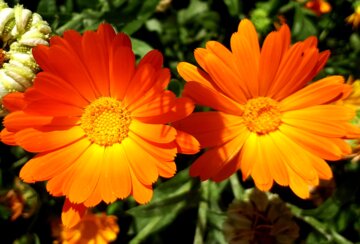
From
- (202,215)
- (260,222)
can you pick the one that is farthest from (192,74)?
(202,215)

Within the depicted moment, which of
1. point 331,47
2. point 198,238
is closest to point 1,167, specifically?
point 198,238

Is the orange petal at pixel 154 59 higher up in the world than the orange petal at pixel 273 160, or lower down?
higher up

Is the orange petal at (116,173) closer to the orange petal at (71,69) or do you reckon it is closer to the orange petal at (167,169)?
the orange petal at (167,169)

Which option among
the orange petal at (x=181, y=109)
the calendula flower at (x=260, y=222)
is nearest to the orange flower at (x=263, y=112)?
the orange petal at (x=181, y=109)

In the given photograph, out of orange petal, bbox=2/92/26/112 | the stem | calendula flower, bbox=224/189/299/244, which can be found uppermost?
orange petal, bbox=2/92/26/112

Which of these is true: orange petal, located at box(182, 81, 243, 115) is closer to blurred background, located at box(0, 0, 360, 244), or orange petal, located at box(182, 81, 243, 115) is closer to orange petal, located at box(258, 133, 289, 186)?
orange petal, located at box(258, 133, 289, 186)

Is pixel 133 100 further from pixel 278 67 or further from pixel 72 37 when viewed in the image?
pixel 278 67

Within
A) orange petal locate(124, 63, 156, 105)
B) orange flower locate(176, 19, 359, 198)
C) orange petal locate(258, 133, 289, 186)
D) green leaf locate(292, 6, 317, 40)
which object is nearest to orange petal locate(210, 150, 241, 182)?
orange flower locate(176, 19, 359, 198)
